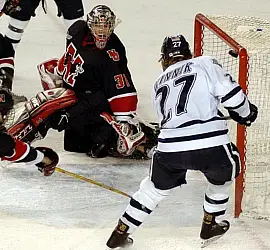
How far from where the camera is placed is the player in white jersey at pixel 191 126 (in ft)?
7.21

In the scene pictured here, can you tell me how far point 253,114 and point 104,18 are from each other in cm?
79

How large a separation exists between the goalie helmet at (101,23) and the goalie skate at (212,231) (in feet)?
2.80

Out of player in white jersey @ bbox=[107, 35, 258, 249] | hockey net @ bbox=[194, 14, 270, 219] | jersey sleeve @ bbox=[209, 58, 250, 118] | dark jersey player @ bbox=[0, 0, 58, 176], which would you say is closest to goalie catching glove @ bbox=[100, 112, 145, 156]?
dark jersey player @ bbox=[0, 0, 58, 176]

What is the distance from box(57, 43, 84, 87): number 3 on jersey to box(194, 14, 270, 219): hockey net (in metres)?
0.47

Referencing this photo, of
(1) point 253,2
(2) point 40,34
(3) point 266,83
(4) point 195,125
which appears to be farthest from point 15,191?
(1) point 253,2

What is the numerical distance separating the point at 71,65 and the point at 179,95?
2.79 ft

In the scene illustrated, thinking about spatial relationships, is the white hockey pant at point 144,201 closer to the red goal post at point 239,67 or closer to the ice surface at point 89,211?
the ice surface at point 89,211

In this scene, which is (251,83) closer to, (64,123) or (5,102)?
(64,123)

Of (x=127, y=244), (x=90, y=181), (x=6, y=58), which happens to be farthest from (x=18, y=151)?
(x=6, y=58)

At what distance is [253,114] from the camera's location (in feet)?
7.55

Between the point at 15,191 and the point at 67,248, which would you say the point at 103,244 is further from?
the point at 15,191

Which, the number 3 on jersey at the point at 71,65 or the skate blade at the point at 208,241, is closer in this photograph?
the skate blade at the point at 208,241

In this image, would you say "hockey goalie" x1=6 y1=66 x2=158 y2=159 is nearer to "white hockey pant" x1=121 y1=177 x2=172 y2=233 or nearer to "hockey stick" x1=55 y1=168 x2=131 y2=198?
"hockey stick" x1=55 y1=168 x2=131 y2=198

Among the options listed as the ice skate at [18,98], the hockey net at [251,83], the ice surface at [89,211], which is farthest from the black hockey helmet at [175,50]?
the ice skate at [18,98]
